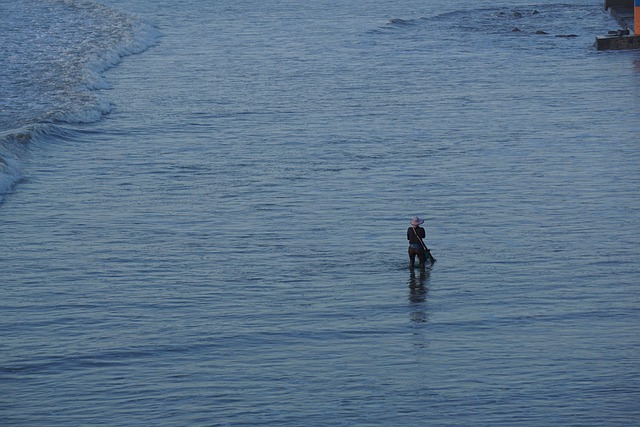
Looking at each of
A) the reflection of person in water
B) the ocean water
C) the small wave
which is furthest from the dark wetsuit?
the small wave

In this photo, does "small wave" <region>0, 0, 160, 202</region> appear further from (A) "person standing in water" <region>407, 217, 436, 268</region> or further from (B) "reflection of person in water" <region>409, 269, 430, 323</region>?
(B) "reflection of person in water" <region>409, 269, 430, 323</region>

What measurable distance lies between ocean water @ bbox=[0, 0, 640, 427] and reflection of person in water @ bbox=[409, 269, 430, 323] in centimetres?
5

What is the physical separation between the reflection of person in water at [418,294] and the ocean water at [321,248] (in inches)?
2.1

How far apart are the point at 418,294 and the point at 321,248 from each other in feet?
10.5

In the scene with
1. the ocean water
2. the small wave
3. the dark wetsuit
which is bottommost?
the ocean water

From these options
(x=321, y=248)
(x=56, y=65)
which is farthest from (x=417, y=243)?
(x=56, y=65)

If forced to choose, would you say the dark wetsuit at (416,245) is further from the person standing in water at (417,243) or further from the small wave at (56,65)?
the small wave at (56,65)

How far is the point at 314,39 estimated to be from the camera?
194ft

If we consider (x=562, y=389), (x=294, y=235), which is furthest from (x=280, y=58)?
(x=562, y=389)

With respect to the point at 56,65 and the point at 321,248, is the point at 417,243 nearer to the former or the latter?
the point at 321,248

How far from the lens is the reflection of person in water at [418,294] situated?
18434 mm

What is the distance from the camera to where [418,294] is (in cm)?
1942

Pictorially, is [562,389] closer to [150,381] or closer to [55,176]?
[150,381]

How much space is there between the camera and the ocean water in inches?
627
